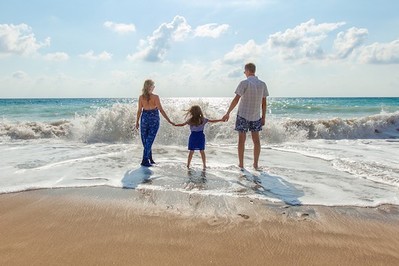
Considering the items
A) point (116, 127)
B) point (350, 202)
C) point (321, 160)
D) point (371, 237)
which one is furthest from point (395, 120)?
point (371, 237)

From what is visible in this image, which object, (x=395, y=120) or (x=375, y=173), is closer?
(x=375, y=173)

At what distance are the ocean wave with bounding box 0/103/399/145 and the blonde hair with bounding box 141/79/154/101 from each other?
4.98 metres

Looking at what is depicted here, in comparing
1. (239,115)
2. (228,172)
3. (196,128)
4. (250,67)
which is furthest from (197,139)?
(250,67)

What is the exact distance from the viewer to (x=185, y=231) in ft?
11.8

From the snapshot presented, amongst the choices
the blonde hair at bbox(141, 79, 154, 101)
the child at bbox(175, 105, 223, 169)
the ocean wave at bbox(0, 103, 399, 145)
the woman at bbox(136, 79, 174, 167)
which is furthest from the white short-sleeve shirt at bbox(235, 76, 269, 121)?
the ocean wave at bbox(0, 103, 399, 145)

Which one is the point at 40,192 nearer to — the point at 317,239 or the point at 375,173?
the point at 317,239

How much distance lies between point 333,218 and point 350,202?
2.53 ft

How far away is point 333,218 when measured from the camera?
4.09m

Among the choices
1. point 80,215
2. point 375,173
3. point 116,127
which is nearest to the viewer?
point 80,215

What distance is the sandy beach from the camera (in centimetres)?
302

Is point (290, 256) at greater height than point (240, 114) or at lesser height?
lesser

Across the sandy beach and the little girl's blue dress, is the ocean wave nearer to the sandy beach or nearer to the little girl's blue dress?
the little girl's blue dress

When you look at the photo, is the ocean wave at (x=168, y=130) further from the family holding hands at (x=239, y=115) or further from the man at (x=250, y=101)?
the man at (x=250, y=101)

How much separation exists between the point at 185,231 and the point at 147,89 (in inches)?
164
